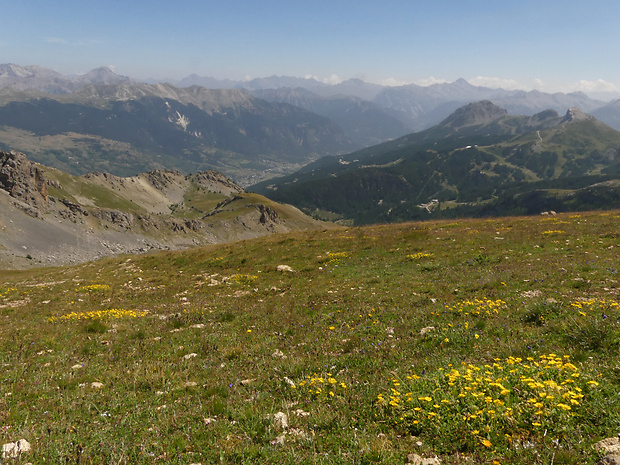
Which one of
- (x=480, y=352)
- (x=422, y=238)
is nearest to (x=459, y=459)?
(x=480, y=352)

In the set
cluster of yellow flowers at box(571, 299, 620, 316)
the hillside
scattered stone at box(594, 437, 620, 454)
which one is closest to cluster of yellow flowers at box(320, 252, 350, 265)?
cluster of yellow flowers at box(571, 299, 620, 316)

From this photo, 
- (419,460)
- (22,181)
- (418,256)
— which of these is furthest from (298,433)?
(22,181)

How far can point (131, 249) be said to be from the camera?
428 feet

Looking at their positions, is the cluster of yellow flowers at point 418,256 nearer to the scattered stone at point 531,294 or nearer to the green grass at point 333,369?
the green grass at point 333,369

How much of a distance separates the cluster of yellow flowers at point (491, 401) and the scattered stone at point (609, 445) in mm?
560

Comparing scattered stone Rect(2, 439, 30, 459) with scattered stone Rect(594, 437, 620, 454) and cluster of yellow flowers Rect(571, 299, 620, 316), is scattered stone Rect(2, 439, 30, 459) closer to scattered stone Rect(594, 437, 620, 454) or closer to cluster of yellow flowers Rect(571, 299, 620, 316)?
scattered stone Rect(594, 437, 620, 454)

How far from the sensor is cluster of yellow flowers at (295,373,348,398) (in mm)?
7531

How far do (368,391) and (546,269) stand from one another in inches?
618

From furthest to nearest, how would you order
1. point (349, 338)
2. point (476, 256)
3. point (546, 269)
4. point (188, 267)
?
point (188, 267), point (476, 256), point (546, 269), point (349, 338)

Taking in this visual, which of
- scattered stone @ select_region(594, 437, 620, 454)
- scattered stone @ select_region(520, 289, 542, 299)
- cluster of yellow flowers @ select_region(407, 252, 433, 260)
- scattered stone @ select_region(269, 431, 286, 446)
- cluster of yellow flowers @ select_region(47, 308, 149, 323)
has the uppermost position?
scattered stone @ select_region(594, 437, 620, 454)

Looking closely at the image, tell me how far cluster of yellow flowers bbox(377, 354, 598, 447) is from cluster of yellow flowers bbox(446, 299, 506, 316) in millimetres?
4419

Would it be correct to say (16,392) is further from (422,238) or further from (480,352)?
(422,238)

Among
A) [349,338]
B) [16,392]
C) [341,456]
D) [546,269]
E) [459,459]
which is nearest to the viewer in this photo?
[459,459]

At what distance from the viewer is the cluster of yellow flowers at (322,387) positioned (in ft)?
24.7
